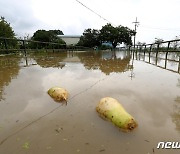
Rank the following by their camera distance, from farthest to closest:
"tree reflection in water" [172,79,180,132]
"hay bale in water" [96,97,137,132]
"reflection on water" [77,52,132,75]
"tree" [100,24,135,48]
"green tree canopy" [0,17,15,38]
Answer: "tree" [100,24,135,48] → "green tree canopy" [0,17,15,38] → "reflection on water" [77,52,132,75] → "tree reflection in water" [172,79,180,132] → "hay bale in water" [96,97,137,132]

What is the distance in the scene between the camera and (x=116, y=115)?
207cm

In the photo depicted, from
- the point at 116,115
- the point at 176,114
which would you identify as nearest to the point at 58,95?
the point at 116,115

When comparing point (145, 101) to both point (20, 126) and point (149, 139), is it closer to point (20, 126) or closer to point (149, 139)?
point (149, 139)

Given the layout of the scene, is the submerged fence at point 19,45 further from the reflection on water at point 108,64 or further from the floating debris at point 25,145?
the floating debris at point 25,145

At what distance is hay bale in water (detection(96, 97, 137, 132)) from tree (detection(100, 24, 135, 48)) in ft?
145

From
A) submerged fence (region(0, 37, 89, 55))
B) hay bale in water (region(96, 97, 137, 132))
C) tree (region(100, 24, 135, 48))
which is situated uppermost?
tree (region(100, 24, 135, 48))

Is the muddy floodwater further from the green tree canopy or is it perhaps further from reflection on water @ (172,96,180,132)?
the green tree canopy

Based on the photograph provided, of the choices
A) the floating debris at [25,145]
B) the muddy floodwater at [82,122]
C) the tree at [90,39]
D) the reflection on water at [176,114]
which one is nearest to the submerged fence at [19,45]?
the muddy floodwater at [82,122]

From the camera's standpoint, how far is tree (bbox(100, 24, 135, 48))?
45469 mm

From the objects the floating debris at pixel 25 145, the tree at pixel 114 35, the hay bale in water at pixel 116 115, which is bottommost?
→ the floating debris at pixel 25 145

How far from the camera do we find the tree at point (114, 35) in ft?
149

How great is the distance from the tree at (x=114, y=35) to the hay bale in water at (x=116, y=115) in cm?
4421

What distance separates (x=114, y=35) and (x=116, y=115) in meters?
44.6

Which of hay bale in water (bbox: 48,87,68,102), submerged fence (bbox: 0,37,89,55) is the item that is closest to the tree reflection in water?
hay bale in water (bbox: 48,87,68,102)
